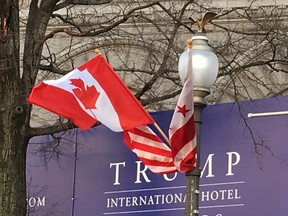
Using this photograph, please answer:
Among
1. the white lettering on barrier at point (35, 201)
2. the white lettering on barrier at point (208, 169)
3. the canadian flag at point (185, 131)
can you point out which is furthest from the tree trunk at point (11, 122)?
the white lettering on barrier at point (35, 201)

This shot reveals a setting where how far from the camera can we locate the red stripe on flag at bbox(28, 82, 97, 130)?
9.61m

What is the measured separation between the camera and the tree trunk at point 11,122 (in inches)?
460

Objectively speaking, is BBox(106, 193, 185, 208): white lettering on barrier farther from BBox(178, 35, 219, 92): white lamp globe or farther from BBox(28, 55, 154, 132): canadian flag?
BBox(178, 35, 219, 92): white lamp globe

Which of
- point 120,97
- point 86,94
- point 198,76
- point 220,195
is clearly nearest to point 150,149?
point 120,97

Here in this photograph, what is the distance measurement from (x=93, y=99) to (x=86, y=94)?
0.10 m

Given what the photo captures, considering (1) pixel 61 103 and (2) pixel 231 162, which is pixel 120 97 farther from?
(2) pixel 231 162

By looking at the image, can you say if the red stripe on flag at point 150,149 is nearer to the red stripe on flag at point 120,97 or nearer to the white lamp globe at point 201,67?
the red stripe on flag at point 120,97

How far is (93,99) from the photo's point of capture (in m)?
9.77

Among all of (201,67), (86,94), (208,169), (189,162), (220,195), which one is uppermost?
(208,169)

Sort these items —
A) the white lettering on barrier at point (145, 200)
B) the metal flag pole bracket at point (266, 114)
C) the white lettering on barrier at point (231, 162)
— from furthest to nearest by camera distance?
the white lettering on barrier at point (145, 200) < the white lettering on barrier at point (231, 162) < the metal flag pole bracket at point (266, 114)

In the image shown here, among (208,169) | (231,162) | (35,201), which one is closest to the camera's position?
(231,162)

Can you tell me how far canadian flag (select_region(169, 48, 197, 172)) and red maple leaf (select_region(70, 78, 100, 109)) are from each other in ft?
3.08

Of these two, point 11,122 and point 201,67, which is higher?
point 11,122

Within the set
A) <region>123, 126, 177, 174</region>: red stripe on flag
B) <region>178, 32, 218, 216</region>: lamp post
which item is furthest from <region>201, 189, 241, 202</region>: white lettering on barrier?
<region>178, 32, 218, 216</region>: lamp post
